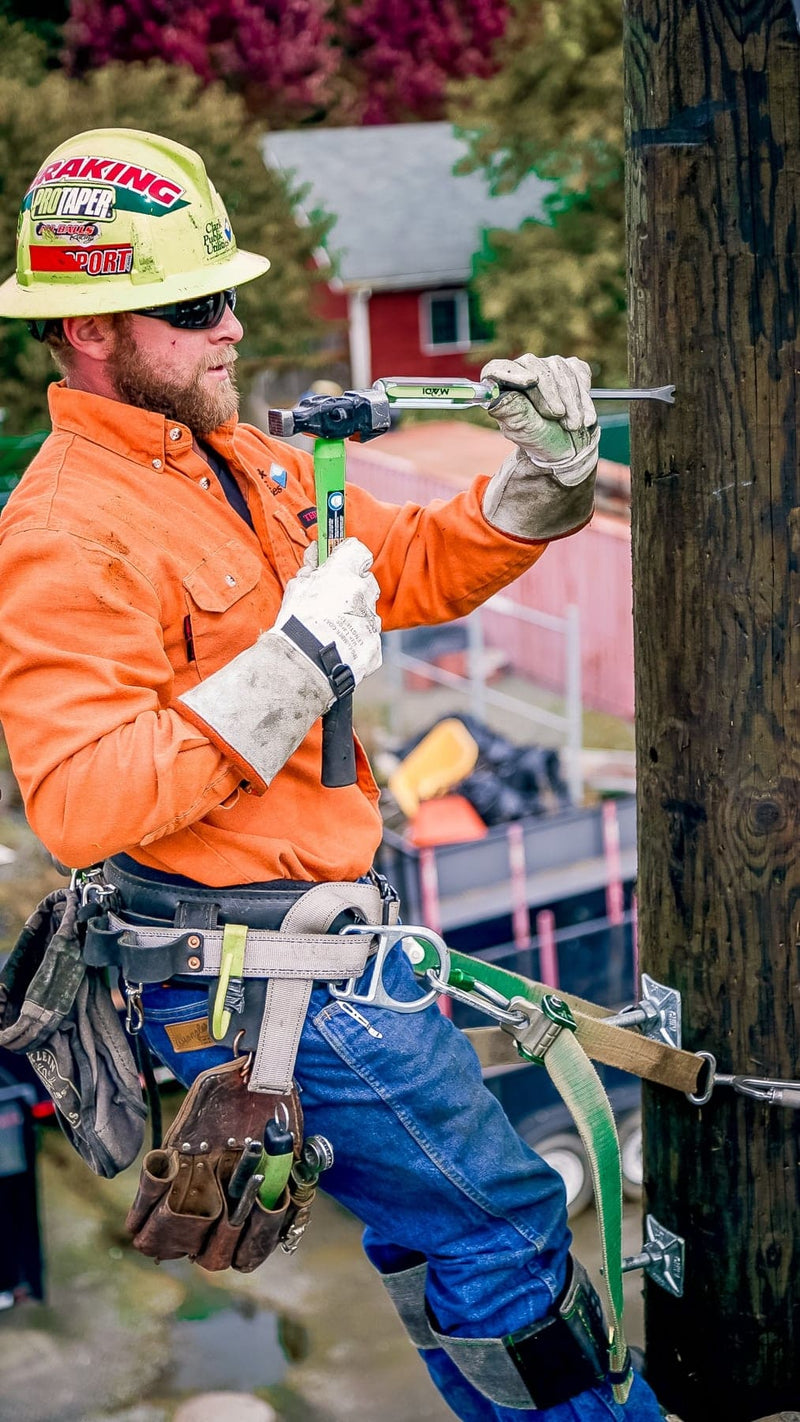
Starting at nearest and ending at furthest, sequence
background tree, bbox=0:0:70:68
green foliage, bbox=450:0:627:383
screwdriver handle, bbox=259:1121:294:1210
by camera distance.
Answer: screwdriver handle, bbox=259:1121:294:1210 → green foliage, bbox=450:0:627:383 → background tree, bbox=0:0:70:68

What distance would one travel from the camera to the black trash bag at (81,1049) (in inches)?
117

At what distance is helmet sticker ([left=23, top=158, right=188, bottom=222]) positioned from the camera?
268 centimetres

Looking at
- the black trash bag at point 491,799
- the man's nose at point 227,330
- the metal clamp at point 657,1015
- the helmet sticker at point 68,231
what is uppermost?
the helmet sticker at point 68,231

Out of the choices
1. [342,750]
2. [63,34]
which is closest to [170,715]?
[342,750]

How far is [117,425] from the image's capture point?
2.80m

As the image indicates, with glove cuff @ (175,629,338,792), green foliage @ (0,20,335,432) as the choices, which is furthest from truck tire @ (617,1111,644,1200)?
green foliage @ (0,20,335,432)

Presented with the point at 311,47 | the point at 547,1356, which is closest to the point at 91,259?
the point at 547,1356

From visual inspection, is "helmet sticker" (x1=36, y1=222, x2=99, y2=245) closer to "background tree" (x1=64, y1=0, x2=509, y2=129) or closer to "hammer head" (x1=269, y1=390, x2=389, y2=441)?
"hammer head" (x1=269, y1=390, x2=389, y2=441)

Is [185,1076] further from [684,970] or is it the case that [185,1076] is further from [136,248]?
[136,248]

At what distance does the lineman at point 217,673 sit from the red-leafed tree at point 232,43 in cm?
3050

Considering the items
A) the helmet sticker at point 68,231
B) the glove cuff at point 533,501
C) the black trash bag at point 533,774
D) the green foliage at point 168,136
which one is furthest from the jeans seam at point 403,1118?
the green foliage at point 168,136

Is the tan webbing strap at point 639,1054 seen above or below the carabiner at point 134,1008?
below

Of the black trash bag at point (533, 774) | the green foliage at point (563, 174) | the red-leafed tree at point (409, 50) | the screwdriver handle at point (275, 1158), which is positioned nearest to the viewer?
the screwdriver handle at point (275, 1158)

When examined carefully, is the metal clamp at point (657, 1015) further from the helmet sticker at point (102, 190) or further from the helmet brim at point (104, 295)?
the helmet sticker at point (102, 190)
